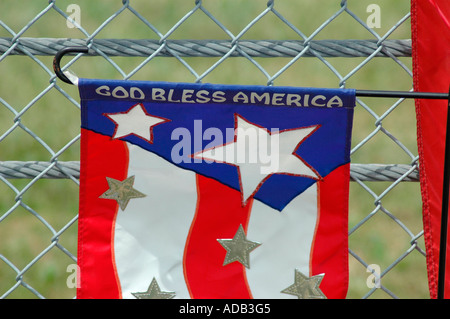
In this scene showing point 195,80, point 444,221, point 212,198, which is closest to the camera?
point 444,221

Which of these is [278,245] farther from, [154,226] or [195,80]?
[195,80]

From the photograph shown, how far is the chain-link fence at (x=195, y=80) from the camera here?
171 cm

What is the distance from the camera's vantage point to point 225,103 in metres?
1.52

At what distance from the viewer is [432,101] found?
1576mm

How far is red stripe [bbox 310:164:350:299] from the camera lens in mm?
1584

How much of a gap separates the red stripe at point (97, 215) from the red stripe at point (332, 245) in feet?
1.69

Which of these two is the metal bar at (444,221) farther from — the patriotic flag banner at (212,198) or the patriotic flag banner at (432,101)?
the patriotic flag banner at (212,198)

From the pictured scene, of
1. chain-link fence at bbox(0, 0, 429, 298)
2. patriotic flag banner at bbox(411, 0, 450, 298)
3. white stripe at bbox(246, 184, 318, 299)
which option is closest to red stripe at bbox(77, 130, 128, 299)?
chain-link fence at bbox(0, 0, 429, 298)

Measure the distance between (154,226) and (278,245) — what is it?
1.06ft

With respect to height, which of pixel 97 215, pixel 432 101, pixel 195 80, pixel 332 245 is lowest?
pixel 332 245

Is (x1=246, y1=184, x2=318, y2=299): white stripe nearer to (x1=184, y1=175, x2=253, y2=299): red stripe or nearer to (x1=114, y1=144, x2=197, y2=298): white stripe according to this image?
(x1=184, y1=175, x2=253, y2=299): red stripe

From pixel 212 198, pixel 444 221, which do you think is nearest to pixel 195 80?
pixel 212 198
